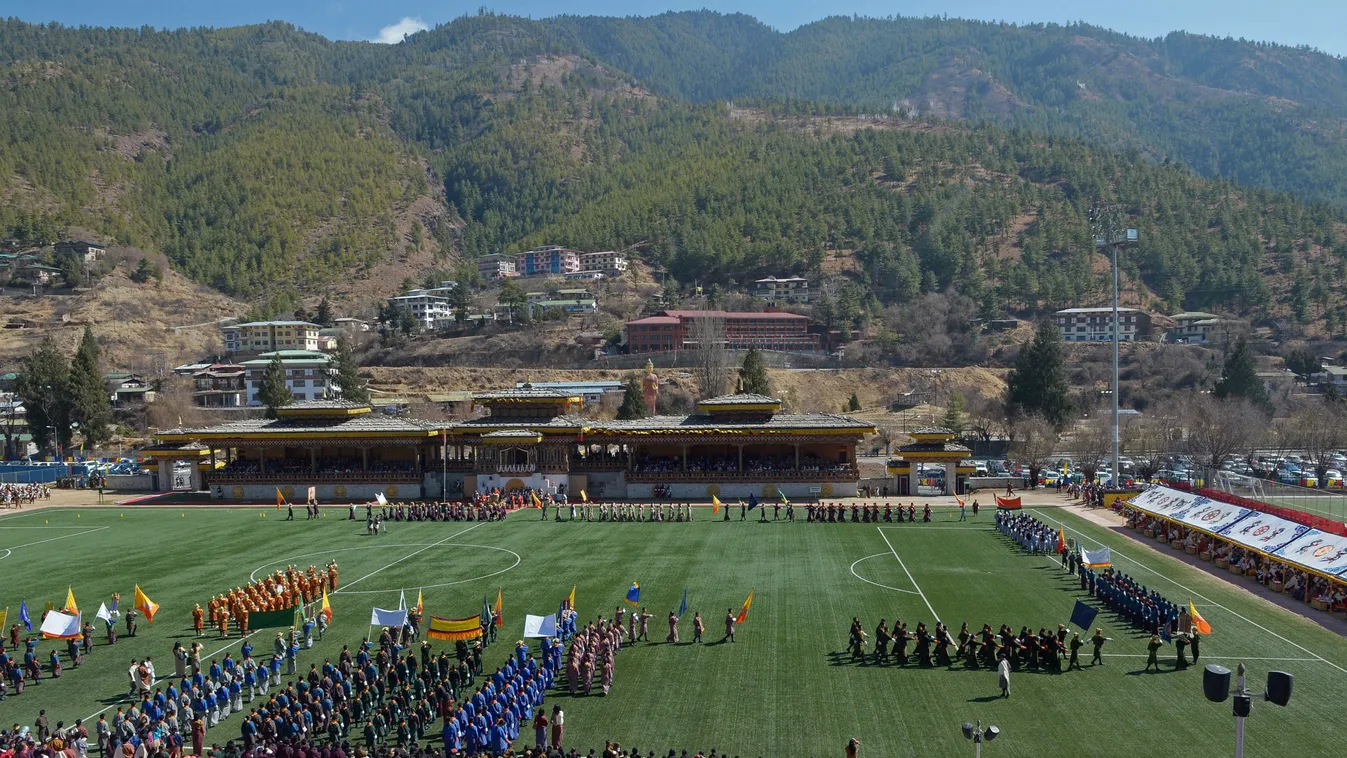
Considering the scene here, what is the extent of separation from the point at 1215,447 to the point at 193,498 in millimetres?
64151

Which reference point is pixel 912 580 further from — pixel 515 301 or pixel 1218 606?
pixel 515 301

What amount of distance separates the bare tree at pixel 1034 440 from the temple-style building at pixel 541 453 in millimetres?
18403

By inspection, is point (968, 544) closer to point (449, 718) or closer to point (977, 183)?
point (449, 718)

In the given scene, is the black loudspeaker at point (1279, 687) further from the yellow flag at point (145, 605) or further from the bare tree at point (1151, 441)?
the bare tree at point (1151, 441)

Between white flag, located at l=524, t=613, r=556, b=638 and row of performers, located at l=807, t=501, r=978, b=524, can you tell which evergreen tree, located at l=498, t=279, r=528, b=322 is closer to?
row of performers, located at l=807, t=501, r=978, b=524

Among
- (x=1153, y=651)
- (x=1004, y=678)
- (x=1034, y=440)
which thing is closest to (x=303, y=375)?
(x=1034, y=440)

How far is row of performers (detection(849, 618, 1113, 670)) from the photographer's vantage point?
81.2 ft

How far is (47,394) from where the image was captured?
265 ft

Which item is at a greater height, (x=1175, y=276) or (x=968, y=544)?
(x=1175, y=276)

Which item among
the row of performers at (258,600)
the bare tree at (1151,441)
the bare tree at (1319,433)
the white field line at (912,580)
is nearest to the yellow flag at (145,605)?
the row of performers at (258,600)

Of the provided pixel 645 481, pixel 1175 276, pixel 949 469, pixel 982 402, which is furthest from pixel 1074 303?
pixel 645 481

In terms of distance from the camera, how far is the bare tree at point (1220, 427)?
6406 cm

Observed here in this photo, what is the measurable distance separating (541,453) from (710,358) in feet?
154

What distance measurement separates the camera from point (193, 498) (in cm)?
6253
